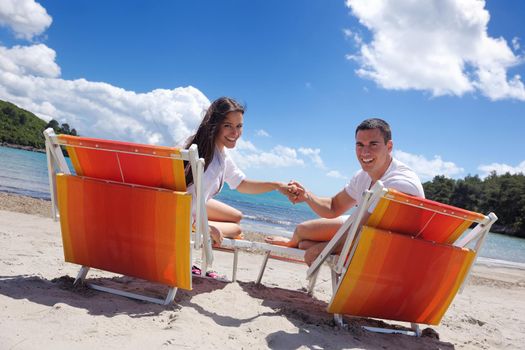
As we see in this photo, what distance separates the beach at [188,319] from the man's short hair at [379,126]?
152 cm

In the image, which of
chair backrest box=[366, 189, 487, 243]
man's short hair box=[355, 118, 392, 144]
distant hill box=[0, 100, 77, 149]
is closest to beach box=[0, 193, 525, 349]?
chair backrest box=[366, 189, 487, 243]

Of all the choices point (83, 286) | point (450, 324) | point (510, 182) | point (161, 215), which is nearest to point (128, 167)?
point (161, 215)

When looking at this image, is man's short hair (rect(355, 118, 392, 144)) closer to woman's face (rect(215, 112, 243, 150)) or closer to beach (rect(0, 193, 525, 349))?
woman's face (rect(215, 112, 243, 150))

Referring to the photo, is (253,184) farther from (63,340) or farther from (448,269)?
(63,340)

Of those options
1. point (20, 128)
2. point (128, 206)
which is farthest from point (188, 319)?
point (20, 128)

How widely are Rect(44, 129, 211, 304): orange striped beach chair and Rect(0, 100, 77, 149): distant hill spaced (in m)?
84.9

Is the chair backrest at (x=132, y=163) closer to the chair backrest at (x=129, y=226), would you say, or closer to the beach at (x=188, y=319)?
the chair backrest at (x=129, y=226)

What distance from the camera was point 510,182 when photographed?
5784 cm

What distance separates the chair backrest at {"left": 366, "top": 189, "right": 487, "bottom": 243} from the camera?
2502 mm

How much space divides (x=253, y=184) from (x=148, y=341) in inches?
89.6

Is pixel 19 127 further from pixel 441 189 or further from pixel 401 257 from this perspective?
pixel 401 257

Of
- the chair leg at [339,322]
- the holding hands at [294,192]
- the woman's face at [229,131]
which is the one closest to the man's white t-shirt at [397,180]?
the holding hands at [294,192]

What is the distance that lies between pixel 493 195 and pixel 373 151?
213 feet

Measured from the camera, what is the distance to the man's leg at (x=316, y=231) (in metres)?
3.39
